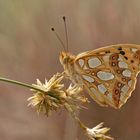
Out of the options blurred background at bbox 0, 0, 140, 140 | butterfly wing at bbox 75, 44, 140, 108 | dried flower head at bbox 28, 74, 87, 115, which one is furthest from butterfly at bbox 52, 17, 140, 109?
blurred background at bbox 0, 0, 140, 140

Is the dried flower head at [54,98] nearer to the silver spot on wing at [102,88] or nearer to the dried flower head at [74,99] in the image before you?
the dried flower head at [74,99]

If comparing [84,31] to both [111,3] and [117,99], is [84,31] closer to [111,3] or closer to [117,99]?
[111,3]

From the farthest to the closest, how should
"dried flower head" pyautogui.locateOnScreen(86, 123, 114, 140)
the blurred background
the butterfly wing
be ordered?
the blurred background
the butterfly wing
"dried flower head" pyautogui.locateOnScreen(86, 123, 114, 140)

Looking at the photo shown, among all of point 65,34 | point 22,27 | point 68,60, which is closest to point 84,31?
point 65,34

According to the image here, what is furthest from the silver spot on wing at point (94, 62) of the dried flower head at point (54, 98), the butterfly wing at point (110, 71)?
the dried flower head at point (54, 98)

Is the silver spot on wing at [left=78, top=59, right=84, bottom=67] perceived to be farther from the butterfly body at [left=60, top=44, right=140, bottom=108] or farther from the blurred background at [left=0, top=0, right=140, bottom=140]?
the blurred background at [left=0, top=0, right=140, bottom=140]

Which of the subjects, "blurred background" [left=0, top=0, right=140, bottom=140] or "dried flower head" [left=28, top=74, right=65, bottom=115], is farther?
"blurred background" [left=0, top=0, right=140, bottom=140]
